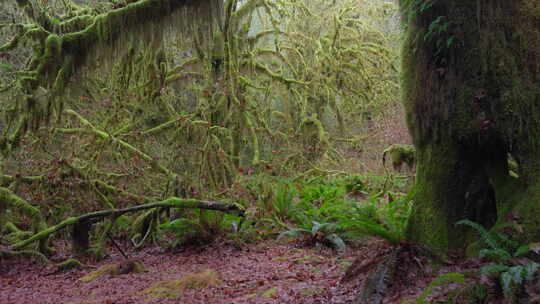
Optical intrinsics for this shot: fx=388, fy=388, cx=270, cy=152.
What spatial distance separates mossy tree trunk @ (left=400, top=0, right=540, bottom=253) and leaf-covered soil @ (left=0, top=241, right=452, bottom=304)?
2.81 feet

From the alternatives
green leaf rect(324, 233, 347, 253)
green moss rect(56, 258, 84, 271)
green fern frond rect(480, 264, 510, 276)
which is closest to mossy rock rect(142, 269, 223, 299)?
green leaf rect(324, 233, 347, 253)

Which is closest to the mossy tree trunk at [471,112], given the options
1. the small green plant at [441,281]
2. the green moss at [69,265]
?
the small green plant at [441,281]

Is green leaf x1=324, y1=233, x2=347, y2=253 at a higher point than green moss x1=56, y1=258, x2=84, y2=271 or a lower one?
higher

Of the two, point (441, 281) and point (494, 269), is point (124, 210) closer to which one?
point (441, 281)

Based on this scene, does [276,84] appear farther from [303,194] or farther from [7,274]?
[7,274]

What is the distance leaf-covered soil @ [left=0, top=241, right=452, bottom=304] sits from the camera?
3773mm

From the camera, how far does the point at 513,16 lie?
331cm

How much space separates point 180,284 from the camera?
4.45m

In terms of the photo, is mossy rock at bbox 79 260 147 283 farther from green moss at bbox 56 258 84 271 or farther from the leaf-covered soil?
green moss at bbox 56 258 84 271

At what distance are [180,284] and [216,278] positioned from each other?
1.37 ft

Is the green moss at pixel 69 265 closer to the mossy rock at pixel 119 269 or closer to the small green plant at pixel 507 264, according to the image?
the mossy rock at pixel 119 269

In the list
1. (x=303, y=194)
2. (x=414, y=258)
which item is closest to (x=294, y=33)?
(x=303, y=194)

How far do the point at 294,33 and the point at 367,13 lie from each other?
10.4ft

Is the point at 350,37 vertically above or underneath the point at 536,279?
above
